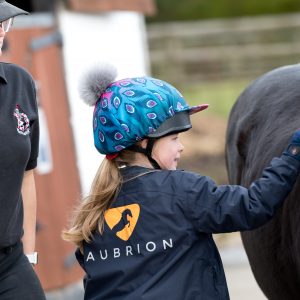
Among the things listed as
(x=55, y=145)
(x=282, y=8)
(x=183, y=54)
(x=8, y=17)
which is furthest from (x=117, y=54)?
(x=282, y=8)

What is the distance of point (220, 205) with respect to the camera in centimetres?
305

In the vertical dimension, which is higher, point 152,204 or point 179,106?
point 179,106

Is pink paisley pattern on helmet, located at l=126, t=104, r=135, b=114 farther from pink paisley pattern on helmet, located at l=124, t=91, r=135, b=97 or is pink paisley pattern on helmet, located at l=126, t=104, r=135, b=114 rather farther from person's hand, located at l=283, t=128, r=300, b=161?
person's hand, located at l=283, t=128, r=300, b=161

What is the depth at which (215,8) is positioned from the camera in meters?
28.5

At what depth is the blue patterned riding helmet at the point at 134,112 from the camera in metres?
3.20

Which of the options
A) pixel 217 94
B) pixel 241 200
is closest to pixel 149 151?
pixel 241 200

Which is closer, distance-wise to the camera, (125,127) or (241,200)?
(241,200)

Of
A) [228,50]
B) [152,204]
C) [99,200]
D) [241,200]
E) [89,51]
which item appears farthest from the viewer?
[228,50]

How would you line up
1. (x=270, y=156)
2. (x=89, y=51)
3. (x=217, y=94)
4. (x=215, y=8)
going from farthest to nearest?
(x=215, y=8) < (x=217, y=94) < (x=89, y=51) < (x=270, y=156)

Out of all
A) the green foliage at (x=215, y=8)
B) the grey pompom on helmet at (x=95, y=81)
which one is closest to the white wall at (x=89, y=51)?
the grey pompom on helmet at (x=95, y=81)

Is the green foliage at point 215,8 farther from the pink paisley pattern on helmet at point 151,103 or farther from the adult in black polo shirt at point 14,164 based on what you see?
the pink paisley pattern on helmet at point 151,103

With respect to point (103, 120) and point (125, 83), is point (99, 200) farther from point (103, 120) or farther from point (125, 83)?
point (125, 83)

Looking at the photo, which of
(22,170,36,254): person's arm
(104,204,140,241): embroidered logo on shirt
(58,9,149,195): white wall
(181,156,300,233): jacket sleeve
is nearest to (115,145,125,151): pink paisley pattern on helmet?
(104,204,140,241): embroidered logo on shirt

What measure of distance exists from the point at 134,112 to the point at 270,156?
0.98m
